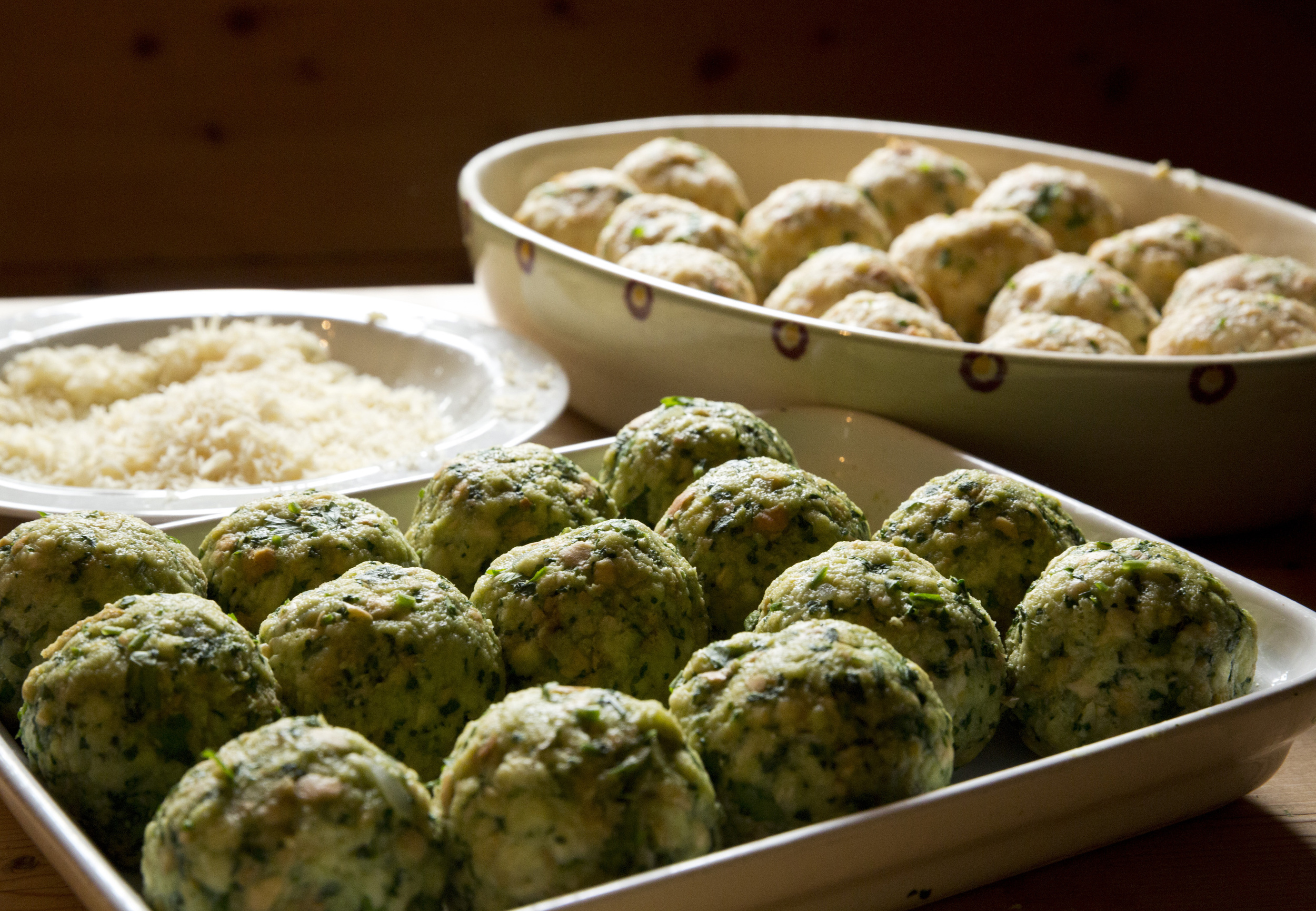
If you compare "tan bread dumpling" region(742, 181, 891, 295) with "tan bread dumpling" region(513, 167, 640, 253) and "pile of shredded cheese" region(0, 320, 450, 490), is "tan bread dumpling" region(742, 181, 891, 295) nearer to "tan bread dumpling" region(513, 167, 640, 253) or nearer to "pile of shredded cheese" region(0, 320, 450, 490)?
"tan bread dumpling" region(513, 167, 640, 253)

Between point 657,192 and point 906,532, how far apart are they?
4.74ft

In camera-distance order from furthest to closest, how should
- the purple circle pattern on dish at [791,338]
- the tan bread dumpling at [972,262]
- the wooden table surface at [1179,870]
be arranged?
the tan bread dumpling at [972,262], the purple circle pattern on dish at [791,338], the wooden table surface at [1179,870]

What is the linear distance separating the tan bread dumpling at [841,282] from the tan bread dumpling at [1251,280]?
1.49ft

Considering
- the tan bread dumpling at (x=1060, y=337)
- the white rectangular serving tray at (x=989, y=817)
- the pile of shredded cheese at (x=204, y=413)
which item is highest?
the tan bread dumpling at (x=1060, y=337)

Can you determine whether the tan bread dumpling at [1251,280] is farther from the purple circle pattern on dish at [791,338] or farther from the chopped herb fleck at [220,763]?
the chopped herb fleck at [220,763]

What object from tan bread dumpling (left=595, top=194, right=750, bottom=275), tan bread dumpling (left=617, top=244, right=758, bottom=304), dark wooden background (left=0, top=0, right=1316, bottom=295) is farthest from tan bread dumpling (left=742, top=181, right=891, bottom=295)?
dark wooden background (left=0, top=0, right=1316, bottom=295)

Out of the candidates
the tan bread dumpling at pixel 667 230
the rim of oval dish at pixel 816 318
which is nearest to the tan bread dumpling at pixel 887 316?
the rim of oval dish at pixel 816 318

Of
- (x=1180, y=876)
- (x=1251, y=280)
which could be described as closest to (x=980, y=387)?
(x=1251, y=280)

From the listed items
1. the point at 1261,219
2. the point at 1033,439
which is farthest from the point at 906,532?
the point at 1261,219

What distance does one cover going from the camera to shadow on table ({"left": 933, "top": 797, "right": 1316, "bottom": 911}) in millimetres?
1143

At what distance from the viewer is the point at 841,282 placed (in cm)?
212

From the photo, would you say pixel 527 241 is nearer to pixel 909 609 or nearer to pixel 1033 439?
pixel 1033 439

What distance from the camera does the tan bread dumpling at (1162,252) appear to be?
2.38 m

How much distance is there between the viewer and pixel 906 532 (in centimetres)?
142
